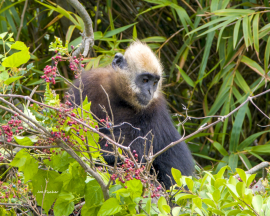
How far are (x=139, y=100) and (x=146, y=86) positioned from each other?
14cm

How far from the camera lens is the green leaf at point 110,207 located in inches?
51.7

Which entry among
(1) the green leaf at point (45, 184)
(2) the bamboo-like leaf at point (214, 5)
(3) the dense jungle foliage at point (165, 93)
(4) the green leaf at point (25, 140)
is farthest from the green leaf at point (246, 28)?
(4) the green leaf at point (25, 140)

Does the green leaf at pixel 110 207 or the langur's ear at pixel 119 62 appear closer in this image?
the green leaf at pixel 110 207

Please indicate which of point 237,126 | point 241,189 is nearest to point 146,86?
point 237,126

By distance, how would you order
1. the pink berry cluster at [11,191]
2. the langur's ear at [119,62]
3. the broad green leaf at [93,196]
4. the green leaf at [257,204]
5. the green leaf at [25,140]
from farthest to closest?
the langur's ear at [119,62] < the pink berry cluster at [11,191] < the broad green leaf at [93,196] < the green leaf at [25,140] < the green leaf at [257,204]

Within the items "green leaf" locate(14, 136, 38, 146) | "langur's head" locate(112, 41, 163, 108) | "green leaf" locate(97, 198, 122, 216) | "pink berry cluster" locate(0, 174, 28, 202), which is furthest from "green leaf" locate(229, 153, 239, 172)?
"green leaf" locate(14, 136, 38, 146)

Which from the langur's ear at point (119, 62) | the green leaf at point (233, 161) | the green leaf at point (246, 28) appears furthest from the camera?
the green leaf at point (233, 161)

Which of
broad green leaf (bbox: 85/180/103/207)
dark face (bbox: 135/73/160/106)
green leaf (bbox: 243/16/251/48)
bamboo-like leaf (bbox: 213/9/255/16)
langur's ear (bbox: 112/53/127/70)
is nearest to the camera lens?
broad green leaf (bbox: 85/180/103/207)

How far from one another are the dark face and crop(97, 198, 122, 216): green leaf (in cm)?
148

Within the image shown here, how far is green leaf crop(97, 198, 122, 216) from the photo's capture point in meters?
1.31

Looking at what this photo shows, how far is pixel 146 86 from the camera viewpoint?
282 cm

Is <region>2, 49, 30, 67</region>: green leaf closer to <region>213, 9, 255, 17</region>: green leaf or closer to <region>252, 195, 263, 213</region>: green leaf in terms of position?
<region>252, 195, 263, 213</region>: green leaf

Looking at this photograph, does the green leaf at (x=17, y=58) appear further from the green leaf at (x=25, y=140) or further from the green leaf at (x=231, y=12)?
the green leaf at (x=231, y=12)

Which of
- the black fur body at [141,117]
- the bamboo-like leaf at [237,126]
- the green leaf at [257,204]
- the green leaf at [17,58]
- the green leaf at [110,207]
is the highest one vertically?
the green leaf at [17,58]
